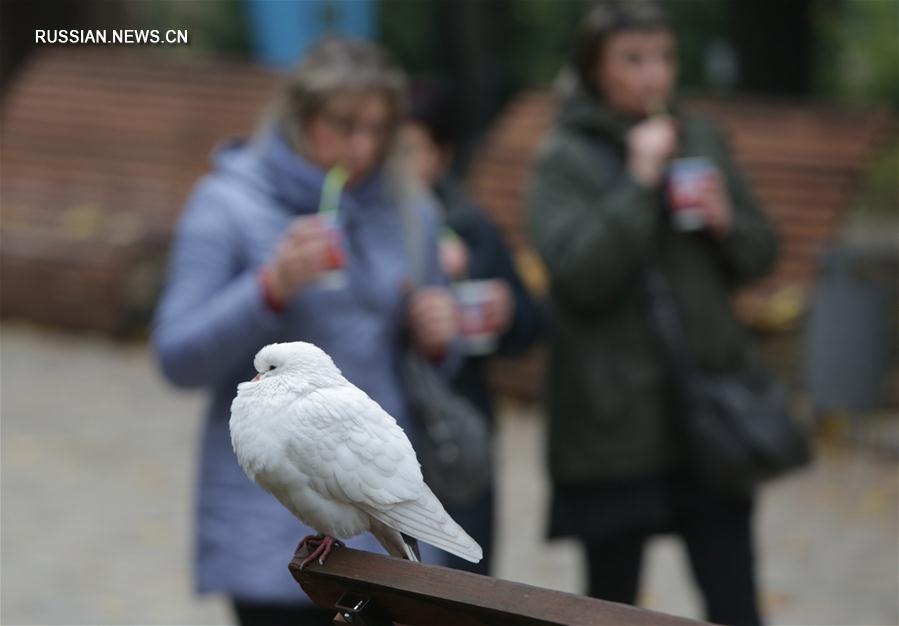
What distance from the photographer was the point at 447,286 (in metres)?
3.26

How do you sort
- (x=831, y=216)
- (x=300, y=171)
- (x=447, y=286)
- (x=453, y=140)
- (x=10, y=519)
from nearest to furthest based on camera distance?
(x=300, y=171) → (x=447, y=286) → (x=453, y=140) → (x=10, y=519) → (x=831, y=216)

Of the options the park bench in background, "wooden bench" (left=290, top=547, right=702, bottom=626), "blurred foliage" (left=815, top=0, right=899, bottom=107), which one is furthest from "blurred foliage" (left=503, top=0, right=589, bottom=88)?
"wooden bench" (left=290, top=547, right=702, bottom=626)

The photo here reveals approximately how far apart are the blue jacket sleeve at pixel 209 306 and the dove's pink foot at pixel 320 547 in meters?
1.12

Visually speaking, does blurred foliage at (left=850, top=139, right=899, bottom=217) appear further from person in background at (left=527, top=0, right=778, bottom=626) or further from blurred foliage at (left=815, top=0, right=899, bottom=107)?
person in background at (left=527, top=0, right=778, bottom=626)

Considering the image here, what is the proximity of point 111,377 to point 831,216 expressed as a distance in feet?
14.3

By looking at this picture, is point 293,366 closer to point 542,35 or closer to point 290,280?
Answer: point 290,280

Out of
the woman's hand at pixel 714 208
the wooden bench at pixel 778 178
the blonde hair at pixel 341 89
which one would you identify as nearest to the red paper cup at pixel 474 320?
the blonde hair at pixel 341 89

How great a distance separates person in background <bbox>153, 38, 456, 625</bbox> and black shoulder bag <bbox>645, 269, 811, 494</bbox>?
63cm

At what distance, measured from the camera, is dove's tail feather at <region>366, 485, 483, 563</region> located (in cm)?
170

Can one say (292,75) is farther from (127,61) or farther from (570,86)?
(127,61)

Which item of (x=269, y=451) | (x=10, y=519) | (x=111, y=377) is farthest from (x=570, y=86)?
(x=111, y=377)

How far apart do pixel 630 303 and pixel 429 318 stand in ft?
2.24

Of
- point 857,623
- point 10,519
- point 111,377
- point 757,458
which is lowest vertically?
point 111,377

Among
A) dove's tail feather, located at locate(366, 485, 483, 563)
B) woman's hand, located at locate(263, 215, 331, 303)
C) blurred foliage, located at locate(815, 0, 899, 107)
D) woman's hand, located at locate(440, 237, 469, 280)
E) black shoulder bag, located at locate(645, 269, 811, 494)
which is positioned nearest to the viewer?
dove's tail feather, located at locate(366, 485, 483, 563)
